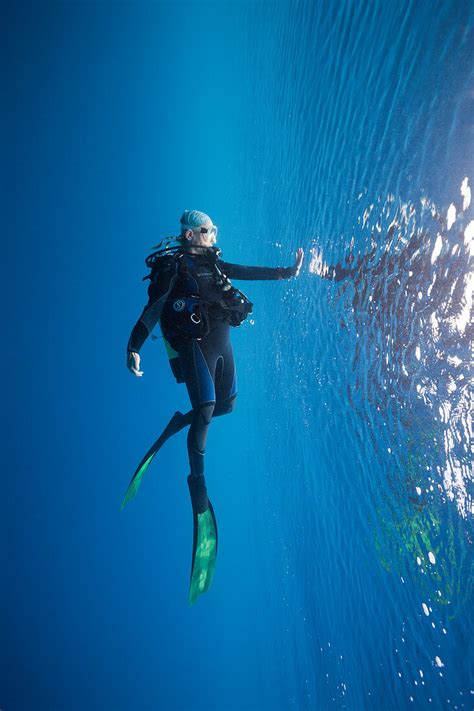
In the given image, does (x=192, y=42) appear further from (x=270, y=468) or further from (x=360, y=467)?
(x=360, y=467)

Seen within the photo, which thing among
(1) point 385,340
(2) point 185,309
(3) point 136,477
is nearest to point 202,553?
(3) point 136,477

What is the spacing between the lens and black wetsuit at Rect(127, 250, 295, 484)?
1.45 m

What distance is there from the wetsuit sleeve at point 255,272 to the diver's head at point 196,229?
0.45 ft

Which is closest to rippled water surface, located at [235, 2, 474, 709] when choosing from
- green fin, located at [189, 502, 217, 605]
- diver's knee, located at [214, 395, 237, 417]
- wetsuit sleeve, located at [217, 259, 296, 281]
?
wetsuit sleeve, located at [217, 259, 296, 281]

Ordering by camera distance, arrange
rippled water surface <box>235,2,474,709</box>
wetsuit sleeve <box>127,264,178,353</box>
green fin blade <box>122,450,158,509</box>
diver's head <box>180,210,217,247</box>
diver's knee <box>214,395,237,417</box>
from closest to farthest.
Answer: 1. rippled water surface <box>235,2,474,709</box>
2. wetsuit sleeve <box>127,264,178,353</box>
3. diver's head <box>180,210,217,247</box>
4. diver's knee <box>214,395,237,417</box>
5. green fin blade <box>122,450,158,509</box>

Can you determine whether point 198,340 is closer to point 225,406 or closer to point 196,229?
point 225,406

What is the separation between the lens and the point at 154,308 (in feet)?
4.72

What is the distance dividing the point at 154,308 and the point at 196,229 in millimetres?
437

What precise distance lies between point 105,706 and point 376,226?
7.72 m

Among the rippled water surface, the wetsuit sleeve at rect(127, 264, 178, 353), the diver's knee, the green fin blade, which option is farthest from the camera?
the green fin blade

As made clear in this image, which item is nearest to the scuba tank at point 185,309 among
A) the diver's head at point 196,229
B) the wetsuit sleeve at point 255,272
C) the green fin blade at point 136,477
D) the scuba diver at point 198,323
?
the scuba diver at point 198,323

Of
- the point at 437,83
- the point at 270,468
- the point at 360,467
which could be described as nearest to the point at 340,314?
the point at 360,467

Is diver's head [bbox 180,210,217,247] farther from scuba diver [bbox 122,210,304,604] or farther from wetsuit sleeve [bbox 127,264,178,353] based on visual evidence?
wetsuit sleeve [bbox 127,264,178,353]

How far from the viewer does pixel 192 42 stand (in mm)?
5820
